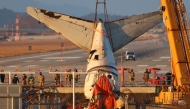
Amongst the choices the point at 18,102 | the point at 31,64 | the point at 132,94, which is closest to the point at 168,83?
the point at 132,94

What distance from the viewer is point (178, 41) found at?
47.2 metres

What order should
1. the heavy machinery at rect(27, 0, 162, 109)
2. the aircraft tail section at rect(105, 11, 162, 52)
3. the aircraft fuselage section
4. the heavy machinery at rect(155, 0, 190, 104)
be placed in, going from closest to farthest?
the heavy machinery at rect(155, 0, 190, 104)
the aircraft fuselage section
the heavy machinery at rect(27, 0, 162, 109)
the aircraft tail section at rect(105, 11, 162, 52)

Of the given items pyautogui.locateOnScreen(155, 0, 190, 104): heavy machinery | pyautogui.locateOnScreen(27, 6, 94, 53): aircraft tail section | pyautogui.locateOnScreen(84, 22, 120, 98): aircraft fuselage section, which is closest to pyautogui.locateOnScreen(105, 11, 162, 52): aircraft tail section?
pyautogui.locateOnScreen(84, 22, 120, 98): aircraft fuselage section

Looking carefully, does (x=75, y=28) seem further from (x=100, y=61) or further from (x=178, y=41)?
(x=178, y=41)

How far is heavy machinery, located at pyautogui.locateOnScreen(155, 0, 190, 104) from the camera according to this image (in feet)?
154

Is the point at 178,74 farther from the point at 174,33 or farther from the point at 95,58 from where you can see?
the point at 95,58

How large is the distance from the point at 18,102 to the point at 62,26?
19.6m

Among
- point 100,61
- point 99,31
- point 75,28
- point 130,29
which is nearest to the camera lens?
point 100,61

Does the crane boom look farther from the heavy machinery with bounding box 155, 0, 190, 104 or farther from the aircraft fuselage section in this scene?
the aircraft fuselage section

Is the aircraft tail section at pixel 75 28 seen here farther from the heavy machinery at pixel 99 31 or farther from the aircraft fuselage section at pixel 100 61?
the aircraft fuselage section at pixel 100 61

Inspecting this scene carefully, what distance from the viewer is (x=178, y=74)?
47188 millimetres

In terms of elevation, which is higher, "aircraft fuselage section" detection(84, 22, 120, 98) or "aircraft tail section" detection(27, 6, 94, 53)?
"aircraft tail section" detection(27, 6, 94, 53)

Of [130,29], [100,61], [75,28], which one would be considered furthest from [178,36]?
[75,28]

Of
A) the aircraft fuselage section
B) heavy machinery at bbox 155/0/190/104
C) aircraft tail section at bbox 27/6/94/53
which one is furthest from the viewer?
aircraft tail section at bbox 27/6/94/53
